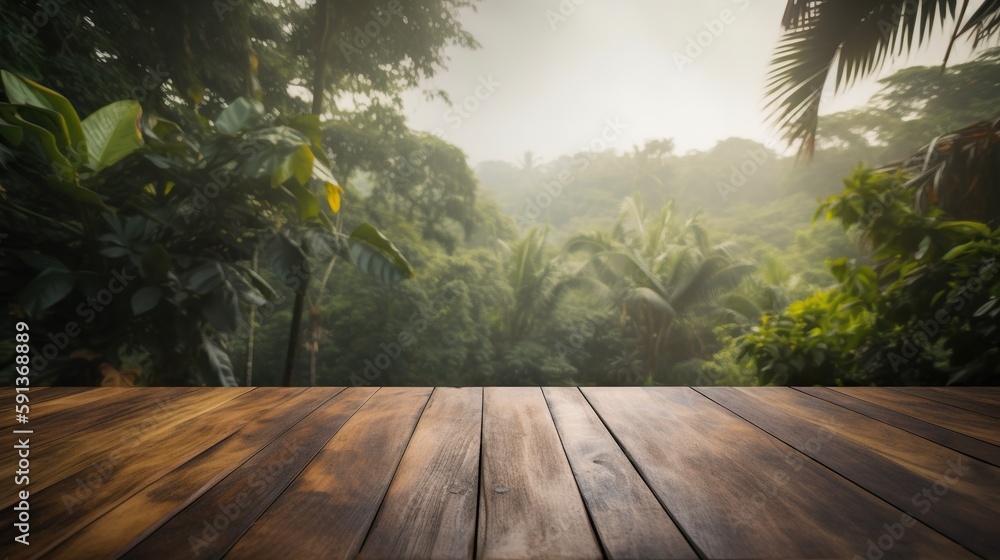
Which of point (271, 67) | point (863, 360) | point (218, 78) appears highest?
point (271, 67)

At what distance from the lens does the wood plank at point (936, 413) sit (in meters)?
0.92

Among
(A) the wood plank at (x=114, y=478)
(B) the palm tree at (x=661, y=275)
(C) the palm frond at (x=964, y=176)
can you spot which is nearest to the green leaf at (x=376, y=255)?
(A) the wood plank at (x=114, y=478)

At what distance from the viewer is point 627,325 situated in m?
10.2

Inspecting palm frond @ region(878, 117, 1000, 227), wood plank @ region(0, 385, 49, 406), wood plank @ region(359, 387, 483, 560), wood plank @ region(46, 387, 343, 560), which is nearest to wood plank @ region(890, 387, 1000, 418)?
palm frond @ region(878, 117, 1000, 227)

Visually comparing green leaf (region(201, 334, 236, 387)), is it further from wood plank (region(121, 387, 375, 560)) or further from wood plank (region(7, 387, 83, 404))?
wood plank (region(121, 387, 375, 560))

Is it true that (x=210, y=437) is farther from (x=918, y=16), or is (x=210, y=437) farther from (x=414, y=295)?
(x=414, y=295)

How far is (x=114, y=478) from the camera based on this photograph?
69 cm

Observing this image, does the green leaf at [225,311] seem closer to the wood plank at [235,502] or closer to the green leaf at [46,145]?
the green leaf at [46,145]

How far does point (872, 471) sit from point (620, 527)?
0.53 m

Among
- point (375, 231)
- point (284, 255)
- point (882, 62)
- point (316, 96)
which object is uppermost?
point (316, 96)

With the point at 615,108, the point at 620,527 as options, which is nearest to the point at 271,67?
the point at 620,527

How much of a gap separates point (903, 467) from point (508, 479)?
725mm

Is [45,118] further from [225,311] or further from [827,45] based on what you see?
[827,45]

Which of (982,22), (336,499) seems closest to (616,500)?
(336,499)
